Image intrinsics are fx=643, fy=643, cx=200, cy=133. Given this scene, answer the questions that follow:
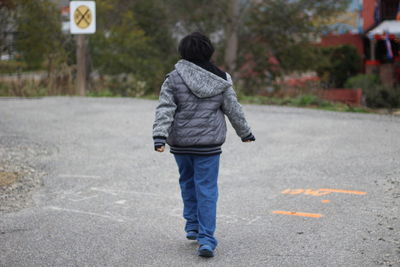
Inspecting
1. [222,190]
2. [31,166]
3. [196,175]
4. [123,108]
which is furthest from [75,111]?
[196,175]

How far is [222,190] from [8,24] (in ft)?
52.0

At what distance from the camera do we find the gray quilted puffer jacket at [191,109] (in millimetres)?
4801

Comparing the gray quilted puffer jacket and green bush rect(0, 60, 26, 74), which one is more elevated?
the gray quilted puffer jacket

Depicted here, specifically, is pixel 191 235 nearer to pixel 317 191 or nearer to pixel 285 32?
pixel 317 191

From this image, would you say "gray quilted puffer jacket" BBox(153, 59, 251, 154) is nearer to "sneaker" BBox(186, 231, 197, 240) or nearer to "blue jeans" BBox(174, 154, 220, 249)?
"blue jeans" BBox(174, 154, 220, 249)

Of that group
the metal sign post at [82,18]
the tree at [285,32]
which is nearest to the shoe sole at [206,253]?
the metal sign post at [82,18]

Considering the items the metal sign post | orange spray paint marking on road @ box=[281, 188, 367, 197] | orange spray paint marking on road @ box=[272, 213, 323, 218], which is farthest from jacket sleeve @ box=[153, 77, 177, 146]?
the metal sign post

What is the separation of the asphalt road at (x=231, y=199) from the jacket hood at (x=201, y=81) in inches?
48.7

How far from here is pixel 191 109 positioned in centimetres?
483

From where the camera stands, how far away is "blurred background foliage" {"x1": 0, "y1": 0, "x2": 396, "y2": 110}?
21.8 meters

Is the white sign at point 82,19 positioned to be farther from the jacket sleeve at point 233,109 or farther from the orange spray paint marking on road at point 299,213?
the jacket sleeve at point 233,109

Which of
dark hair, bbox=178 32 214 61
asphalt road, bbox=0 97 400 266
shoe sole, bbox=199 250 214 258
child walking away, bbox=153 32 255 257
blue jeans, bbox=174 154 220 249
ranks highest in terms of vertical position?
dark hair, bbox=178 32 214 61

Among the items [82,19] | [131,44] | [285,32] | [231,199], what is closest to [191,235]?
[231,199]

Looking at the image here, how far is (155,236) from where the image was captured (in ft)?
17.7
